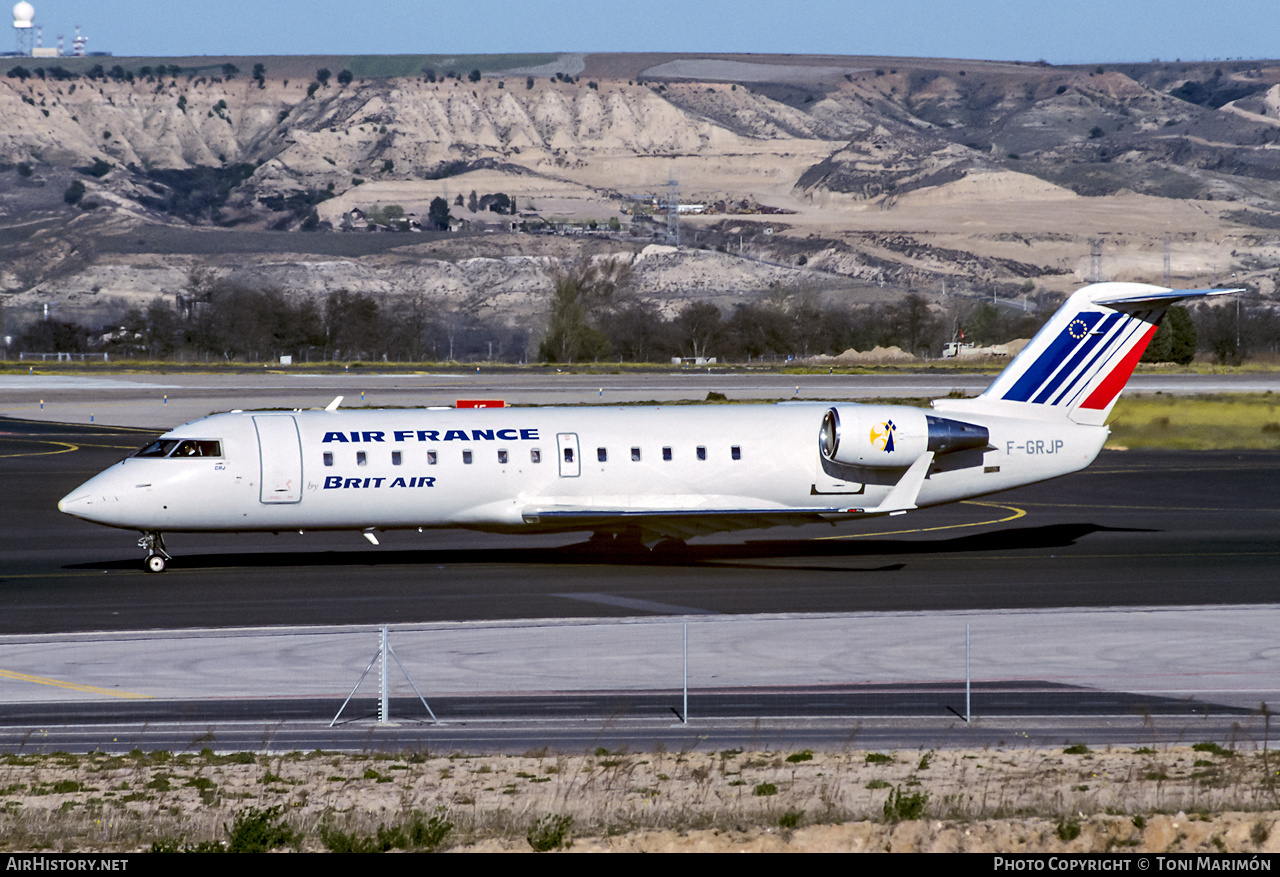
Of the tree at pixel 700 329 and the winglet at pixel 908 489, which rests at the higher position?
the tree at pixel 700 329

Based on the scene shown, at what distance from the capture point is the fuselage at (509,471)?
32031 mm

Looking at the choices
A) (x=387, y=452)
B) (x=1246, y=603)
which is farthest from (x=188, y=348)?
(x=1246, y=603)

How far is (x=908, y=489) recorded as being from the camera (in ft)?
108

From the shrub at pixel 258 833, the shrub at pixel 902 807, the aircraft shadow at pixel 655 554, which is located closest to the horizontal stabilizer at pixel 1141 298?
the aircraft shadow at pixel 655 554

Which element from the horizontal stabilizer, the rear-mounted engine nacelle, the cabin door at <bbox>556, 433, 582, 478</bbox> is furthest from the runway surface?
the horizontal stabilizer

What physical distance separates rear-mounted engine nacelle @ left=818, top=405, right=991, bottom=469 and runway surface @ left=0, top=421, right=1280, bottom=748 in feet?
8.73

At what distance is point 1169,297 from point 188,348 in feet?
484

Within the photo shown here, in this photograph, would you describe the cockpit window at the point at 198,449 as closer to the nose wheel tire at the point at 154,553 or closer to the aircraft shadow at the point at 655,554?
the nose wheel tire at the point at 154,553

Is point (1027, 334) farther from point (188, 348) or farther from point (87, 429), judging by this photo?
point (87, 429)

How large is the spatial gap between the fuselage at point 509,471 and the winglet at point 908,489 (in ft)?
1.37

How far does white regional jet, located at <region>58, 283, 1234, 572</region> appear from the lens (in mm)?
32062

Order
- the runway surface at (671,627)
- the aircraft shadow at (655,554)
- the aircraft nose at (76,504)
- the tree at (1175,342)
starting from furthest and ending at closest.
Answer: the tree at (1175,342)
the aircraft shadow at (655,554)
the aircraft nose at (76,504)
the runway surface at (671,627)

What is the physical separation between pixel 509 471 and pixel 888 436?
868 centimetres

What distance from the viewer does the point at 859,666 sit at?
2284cm
